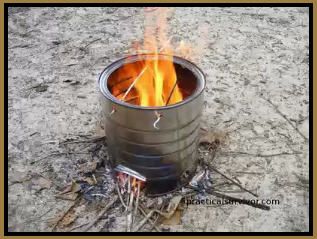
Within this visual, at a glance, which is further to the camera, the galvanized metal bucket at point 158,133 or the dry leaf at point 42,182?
the dry leaf at point 42,182

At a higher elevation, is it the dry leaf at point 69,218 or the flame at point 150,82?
the flame at point 150,82

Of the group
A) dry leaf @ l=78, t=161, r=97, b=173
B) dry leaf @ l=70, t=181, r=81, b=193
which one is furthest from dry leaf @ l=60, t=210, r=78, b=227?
dry leaf @ l=78, t=161, r=97, b=173

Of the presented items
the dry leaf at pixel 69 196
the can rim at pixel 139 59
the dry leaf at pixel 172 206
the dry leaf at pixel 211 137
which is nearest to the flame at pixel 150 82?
the can rim at pixel 139 59

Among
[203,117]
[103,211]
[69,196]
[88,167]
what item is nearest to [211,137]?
[203,117]

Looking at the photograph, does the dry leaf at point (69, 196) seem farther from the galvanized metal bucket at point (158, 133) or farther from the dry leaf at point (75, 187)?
the galvanized metal bucket at point (158, 133)

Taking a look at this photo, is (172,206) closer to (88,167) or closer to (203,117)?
(88,167)

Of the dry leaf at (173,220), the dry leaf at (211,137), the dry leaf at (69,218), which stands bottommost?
Answer: the dry leaf at (69,218)

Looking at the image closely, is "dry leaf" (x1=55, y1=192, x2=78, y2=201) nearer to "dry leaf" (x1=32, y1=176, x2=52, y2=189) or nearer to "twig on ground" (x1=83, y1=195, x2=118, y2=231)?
"dry leaf" (x1=32, y1=176, x2=52, y2=189)

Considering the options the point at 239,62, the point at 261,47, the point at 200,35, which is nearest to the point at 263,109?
the point at 239,62
